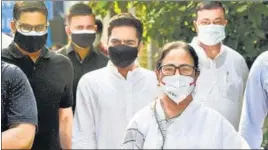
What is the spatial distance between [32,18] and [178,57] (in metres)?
0.74

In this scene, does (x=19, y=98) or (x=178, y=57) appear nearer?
(x=178, y=57)

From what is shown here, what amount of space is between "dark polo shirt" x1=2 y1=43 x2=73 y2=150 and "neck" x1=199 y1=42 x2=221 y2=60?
0.66 meters

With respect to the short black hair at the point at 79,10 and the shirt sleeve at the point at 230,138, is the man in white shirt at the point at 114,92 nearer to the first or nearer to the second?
the short black hair at the point at 79,10

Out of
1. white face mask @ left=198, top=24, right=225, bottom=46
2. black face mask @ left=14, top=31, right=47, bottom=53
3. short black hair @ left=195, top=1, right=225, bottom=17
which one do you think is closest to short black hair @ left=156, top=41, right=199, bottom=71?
white face mask @ left=198, top=24, right=225, bottom=46

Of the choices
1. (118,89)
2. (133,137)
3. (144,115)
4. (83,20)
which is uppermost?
(83,20)

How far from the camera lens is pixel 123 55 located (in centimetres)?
411

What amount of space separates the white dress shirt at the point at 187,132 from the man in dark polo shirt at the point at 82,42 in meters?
0.37

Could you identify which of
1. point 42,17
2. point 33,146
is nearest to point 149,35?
point 42,17

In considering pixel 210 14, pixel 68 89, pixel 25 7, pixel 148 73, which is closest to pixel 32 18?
pixel 25 7

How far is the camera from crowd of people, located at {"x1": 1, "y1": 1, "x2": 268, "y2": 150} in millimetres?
4070

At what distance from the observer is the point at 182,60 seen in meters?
4.03

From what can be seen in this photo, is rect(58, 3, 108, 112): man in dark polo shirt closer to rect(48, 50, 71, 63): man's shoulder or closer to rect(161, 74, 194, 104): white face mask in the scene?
rect(48, 50, 71, 63): man's shoulder

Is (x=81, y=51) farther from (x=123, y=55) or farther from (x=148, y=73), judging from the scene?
(x=148, y=73)

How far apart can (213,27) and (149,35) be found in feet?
1.03
